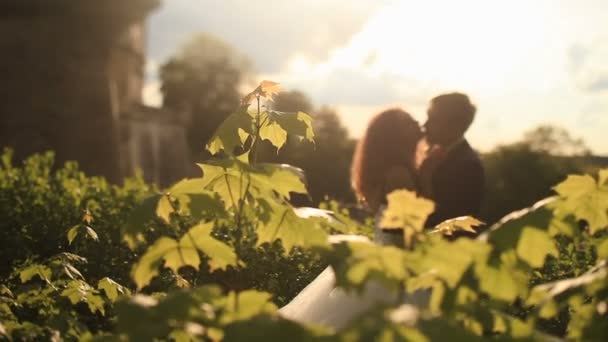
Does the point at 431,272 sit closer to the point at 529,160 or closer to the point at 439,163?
the point at 439,163

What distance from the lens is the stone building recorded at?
1631cm

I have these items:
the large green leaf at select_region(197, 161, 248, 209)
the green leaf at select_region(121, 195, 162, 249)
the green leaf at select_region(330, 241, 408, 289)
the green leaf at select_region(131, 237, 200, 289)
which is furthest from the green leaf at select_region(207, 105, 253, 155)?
the green leaf at select_region(330, 241, 408, 289)

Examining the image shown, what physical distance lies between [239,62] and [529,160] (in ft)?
111

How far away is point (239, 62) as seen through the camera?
57188 mm

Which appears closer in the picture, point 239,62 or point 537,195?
point 537,195

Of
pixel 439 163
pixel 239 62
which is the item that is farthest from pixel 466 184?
pixel 239 62

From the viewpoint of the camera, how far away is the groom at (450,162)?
135 inches

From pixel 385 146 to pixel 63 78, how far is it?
48.9 ft

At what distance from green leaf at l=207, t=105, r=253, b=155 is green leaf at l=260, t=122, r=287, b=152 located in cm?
9

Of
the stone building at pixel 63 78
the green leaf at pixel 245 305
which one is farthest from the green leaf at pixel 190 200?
the stone building at pixel 63 78

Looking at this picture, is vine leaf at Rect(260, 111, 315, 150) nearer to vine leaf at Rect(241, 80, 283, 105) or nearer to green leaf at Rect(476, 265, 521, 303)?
vine leaf at Rect(241, 80, 283, 105)

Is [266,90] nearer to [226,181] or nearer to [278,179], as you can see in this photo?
[226,181]

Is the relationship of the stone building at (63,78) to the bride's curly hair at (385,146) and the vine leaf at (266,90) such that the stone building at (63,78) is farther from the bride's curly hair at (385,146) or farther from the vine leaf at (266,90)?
the vine leaf at (266,90)

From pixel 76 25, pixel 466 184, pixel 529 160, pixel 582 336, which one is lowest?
pixel 582 336
